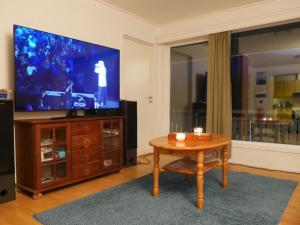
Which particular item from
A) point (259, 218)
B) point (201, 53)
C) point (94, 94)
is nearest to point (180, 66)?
point (201, 53)

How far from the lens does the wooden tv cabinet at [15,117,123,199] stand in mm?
2342

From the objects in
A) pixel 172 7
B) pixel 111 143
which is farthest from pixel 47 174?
pixel 172 7

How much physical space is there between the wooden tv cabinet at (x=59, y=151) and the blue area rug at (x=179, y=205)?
401 mm

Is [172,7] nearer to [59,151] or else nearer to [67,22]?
[67,22]

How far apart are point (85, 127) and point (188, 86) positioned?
2305 millimetres

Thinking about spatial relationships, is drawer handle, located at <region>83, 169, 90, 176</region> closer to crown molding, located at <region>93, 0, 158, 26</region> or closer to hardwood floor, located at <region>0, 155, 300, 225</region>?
hardwood floor, located at <region>0, 155, 300, 225</region>

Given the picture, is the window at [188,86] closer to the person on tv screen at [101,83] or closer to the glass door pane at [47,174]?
the person on tv screen at [101,83]

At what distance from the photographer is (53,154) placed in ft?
8.14

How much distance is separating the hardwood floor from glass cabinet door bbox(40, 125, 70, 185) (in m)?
0.16

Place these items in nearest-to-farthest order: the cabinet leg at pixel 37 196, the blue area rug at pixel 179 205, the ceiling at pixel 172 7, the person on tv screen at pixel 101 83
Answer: the blue area rug at pixel 179 205, the cabinet leg at pixel 37 196, the person on tv screen at pixel 101 83, the ceiling at pixel 172 7

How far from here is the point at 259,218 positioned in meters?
1.93

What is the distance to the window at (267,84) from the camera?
3.41m

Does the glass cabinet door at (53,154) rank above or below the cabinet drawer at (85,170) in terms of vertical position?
above

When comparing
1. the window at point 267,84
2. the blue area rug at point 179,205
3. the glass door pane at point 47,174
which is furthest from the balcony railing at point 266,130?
the glass door pane at point 47,174
